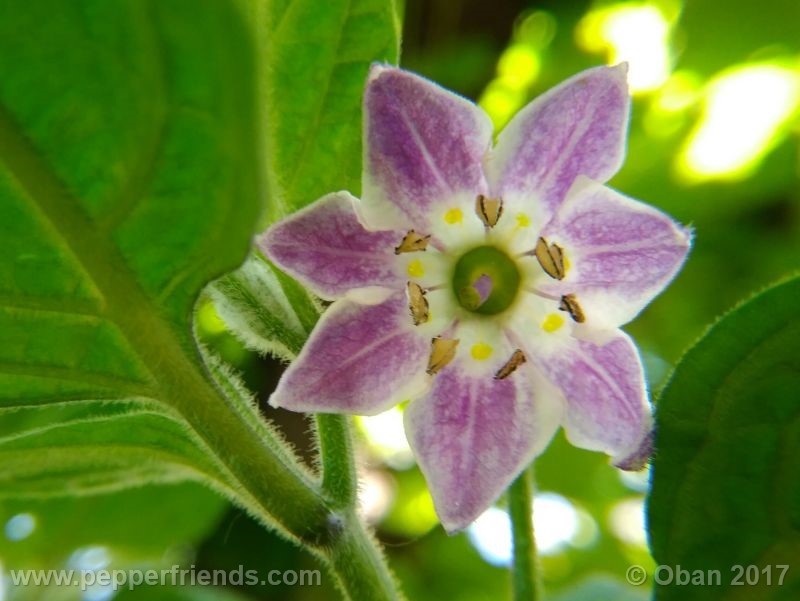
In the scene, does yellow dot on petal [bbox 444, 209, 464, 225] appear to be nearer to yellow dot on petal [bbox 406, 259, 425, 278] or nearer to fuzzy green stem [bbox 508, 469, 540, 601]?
yellow dot on petal [bbox 406, 259, 425, 278]

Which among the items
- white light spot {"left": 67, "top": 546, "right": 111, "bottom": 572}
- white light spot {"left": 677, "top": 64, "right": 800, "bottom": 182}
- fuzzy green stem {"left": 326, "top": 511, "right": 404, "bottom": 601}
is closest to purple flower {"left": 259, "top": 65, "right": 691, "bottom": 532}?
fuzzy green stem {"left": 326, "top": 511, "right": 404, "bottom": 601}

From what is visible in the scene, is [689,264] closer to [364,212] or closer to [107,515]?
[107,515]

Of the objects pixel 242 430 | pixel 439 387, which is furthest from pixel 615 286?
pixel 242 430

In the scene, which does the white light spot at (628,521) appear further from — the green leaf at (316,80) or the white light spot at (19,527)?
the green leaf at (316,80)

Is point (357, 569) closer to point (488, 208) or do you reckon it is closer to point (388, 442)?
point (488, 208)

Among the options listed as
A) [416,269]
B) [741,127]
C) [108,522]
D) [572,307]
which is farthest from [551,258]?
[741,127]

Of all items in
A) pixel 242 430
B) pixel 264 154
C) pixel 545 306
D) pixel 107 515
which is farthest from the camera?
pixel 107 515
